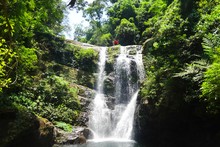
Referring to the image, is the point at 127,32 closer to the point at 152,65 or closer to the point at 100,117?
the point at 100,117

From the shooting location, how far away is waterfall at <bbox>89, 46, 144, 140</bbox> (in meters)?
18.2

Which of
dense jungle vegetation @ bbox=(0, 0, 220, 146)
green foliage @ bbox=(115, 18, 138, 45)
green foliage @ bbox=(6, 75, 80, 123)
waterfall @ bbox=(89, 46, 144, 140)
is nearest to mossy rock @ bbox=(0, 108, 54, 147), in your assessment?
dense jungle vegetation @ bbox=(0, 0, 220, 146)

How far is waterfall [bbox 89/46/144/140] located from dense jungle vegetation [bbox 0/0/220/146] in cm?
115

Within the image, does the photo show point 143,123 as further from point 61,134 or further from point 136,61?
point 136,61

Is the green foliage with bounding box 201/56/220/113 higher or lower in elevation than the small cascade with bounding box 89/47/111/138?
higher

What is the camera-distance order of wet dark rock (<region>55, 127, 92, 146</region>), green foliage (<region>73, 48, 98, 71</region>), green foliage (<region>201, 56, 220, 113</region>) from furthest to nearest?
1. green foliage (<region>73, 48, 98, 71</region>)
2. wet dark rock (<region>55, 127, 92, 146</region>)
3. green foliage (<region>201, 56, 220, 113</region>)

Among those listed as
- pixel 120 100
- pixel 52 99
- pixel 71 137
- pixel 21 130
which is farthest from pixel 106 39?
pixel 21 130

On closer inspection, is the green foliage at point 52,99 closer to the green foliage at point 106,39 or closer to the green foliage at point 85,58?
the green foliage at point 85,58

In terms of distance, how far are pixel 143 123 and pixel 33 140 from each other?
23.4 ft

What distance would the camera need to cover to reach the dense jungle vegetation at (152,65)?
30.6 ft

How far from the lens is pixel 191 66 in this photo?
10.3 metres

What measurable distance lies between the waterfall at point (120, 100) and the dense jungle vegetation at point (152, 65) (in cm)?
115

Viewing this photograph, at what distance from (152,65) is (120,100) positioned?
5714mm

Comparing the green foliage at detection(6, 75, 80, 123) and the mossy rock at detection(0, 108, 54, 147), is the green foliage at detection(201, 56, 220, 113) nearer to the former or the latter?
the mossy rock at detection(0, 108, 54, 147)
